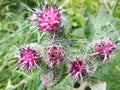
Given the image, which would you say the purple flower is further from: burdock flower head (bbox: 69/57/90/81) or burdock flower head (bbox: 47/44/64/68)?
burdock flower head (bbox: 69/57/90/81)

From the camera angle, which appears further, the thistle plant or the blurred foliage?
the blurred foliage

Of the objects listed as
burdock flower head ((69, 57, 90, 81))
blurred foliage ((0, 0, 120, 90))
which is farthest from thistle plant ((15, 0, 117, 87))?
blurred foliage ((0, 0, 120, 90))

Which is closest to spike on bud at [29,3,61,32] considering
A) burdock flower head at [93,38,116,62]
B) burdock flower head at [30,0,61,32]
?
burdock flower head at [30,0,61,32]

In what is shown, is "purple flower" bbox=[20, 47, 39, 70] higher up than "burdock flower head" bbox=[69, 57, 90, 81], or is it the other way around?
"purple flower" bbox=[20, 47, 39, 70]

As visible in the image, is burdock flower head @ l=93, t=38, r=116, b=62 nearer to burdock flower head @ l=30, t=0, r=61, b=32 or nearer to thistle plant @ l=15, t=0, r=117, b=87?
thistle plant @ l=15, t=0, r=117, b=87

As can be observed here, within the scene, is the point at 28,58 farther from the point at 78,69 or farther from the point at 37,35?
the point at 37,35

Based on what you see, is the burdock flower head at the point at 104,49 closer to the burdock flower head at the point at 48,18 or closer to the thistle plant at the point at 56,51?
the thistle plant at the point at 56,51

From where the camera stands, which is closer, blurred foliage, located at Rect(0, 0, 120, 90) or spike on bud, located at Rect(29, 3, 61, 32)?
spike on bud, located at Rect(29, 3, 61, 32)

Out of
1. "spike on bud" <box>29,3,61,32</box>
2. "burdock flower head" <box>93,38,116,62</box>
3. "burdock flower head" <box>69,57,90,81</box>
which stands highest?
"spike on bud" <box>29,3,61,32</box>

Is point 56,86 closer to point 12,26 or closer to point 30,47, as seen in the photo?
point 30,47
